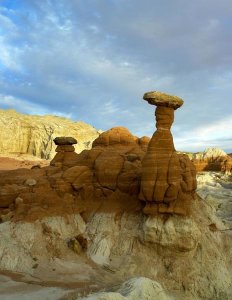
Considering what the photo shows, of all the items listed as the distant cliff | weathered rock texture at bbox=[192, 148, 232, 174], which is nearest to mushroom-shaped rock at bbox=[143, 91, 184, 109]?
the distant cliff

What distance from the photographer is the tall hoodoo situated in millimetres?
16594

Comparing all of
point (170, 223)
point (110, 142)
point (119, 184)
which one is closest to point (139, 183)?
point (119, 184)

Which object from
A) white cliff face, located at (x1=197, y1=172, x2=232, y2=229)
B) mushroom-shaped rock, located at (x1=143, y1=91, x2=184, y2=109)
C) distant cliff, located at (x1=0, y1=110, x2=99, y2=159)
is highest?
distant cliff, located at (x1=0, y1=110, x2=99, y2=159)

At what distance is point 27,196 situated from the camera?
59.8ft

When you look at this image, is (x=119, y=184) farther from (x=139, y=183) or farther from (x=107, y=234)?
(x=107, y=234)

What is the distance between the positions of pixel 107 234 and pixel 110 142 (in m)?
6.15

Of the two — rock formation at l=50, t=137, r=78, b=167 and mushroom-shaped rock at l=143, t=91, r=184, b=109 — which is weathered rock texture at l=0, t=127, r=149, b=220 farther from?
mushroom-shaped rock at l=143, t=91, r=184, b=109

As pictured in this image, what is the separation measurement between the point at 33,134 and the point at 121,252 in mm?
52185

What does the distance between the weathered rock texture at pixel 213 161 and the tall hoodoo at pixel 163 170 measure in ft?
214

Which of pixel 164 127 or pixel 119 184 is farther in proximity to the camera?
pixel 119 184

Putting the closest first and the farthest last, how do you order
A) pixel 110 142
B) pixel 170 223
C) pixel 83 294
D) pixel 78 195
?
pixel 83 294
pixel 170 223
pixel 78 195
pixel 110 142

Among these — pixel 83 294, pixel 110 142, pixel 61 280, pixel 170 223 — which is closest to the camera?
pixel 83 294

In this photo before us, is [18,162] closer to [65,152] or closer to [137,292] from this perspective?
[65,152]

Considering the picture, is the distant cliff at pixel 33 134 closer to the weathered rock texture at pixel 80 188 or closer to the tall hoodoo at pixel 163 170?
the weathered rock texture at pixel 80 188
